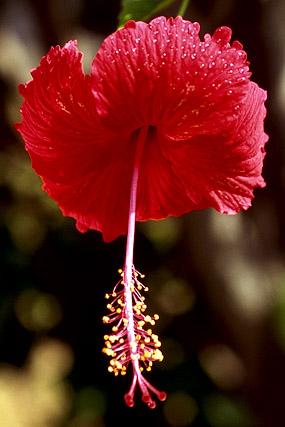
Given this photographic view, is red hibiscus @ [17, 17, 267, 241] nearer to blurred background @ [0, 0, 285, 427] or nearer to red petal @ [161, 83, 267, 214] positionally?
red petal @ [161, 83, 267, 214]

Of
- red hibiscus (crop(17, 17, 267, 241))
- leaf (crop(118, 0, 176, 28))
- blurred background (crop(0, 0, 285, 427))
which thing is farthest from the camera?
blurred background (crop(0, 0, 285, 427))

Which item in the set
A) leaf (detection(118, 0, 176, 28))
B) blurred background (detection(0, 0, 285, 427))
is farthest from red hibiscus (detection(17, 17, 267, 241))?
blurred background (detection(0, 0, 285, 427))

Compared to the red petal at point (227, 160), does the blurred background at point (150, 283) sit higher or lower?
lower

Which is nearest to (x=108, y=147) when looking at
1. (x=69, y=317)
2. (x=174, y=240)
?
(x=174, y=240)

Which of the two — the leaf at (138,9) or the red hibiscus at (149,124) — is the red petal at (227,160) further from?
the leaf at (138,9)

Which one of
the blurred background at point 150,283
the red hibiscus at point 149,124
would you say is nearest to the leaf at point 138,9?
the red hibiscus at point 149,124

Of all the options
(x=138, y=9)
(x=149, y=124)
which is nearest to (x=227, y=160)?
(x=149, y=124)

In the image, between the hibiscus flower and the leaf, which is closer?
the hibiscus flower

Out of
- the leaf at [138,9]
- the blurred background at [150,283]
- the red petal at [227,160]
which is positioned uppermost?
the leaf at [138,9]
